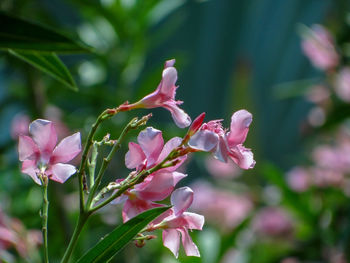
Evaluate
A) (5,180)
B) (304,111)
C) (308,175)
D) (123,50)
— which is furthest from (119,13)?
(304,111)

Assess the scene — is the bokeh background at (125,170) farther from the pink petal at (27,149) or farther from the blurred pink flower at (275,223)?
the pink petal at (27,149)

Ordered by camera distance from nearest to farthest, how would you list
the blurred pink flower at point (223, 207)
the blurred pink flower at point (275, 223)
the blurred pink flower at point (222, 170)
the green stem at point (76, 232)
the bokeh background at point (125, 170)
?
the green stem at point (76, 232)
the bokeh background at point (125, 170)
the blurred pink flower at point (275, 223)
the blurred pink flower at point (223, 207)
the blurred pink flower at point (222, 170)

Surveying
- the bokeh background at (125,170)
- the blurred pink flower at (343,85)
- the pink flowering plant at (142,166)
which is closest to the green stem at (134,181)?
the pink flowering plant at (142,166)

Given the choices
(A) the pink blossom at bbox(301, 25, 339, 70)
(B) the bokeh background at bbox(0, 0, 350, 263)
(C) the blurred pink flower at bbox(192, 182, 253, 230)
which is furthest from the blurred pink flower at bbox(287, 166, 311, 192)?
(A) the pink blossom at bbox(301, 25, 339, 70)

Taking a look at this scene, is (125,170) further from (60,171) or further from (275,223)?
(60,171)

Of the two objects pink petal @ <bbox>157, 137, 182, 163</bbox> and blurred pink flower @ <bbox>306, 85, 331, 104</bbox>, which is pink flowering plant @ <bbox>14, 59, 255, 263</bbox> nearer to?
pink petal @ <bbox>157, 137, 182, 163</bbox>

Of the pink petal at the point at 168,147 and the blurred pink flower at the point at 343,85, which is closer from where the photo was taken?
the pink petal at the point at 168,147
